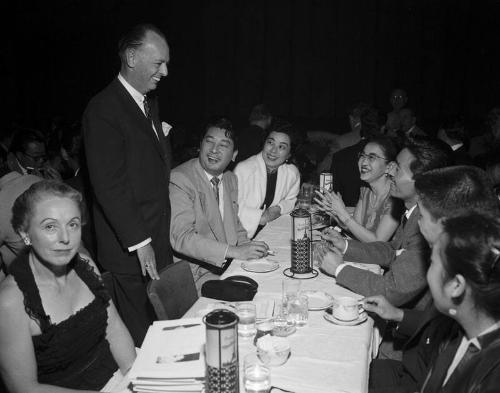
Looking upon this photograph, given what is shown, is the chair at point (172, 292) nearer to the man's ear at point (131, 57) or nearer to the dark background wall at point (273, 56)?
the man's ear at point (131, 57)

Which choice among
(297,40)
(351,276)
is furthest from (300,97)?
(351,276)

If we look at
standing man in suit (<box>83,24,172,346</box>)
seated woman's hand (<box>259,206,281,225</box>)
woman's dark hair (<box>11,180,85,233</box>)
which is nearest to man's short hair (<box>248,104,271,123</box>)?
seated woman's hand (<box>259,206,281,225</box>)

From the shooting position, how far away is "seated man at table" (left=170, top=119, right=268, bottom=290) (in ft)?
9.25

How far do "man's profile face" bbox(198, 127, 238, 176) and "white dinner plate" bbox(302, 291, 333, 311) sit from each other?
1089 mm

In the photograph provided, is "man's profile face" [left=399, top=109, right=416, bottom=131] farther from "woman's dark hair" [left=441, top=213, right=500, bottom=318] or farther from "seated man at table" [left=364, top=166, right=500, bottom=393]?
"woman's dark hair" [left=441, top=213, right=500, bottom=318]

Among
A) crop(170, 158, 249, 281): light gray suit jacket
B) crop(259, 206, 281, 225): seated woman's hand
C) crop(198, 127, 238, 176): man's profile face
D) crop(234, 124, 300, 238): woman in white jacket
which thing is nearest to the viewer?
crop(170, 158, 249, 281): light gray suit jacket

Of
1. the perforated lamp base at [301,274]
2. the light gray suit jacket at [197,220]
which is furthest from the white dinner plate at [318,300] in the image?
the light gray suit jacket at [197,220]

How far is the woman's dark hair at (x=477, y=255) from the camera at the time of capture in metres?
1.20

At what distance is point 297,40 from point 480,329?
7718mm

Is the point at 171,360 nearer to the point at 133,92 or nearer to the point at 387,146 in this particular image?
the point at 133,92

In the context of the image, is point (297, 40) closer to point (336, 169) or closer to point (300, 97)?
A: point (300, 97)

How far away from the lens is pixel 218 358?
→ 4.13ft

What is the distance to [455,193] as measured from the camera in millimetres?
1811

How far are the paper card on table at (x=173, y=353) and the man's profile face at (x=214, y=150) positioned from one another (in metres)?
1.33
